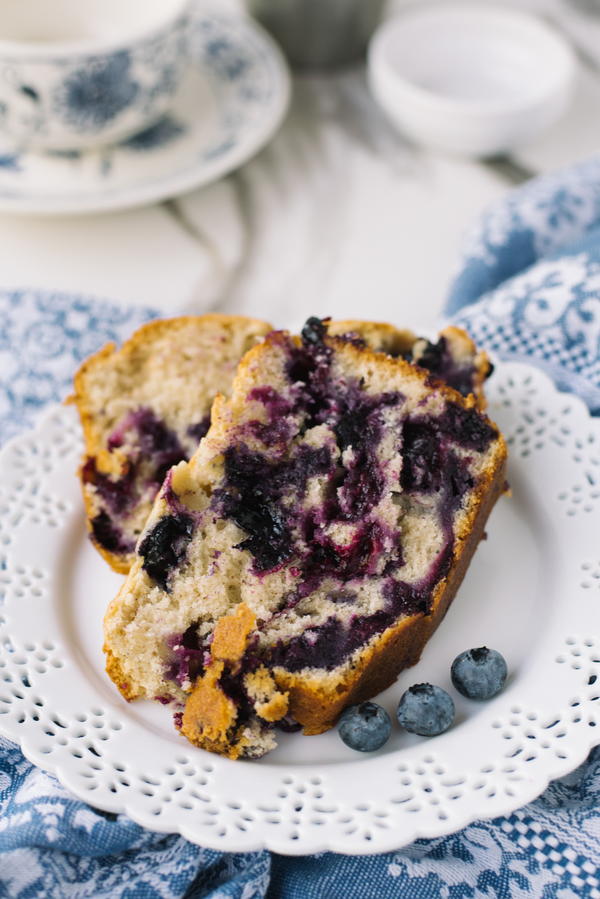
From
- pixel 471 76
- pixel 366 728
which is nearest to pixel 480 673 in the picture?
pixel 366 728

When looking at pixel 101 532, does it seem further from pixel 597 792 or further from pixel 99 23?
pixel 99 23

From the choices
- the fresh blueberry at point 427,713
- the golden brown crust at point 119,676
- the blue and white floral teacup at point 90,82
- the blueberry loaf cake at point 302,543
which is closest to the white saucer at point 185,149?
the blue and white floral teacup at point 90,82

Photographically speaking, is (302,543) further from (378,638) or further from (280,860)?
(280,860)

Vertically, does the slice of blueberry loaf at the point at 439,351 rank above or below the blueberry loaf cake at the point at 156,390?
above

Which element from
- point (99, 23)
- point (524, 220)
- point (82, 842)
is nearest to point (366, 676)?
point (82, 842)

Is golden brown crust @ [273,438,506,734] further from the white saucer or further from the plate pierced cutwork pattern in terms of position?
the white saucer

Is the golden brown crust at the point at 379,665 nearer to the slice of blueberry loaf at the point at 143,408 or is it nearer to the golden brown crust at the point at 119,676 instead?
the golden brown crust at the point at 119,676
